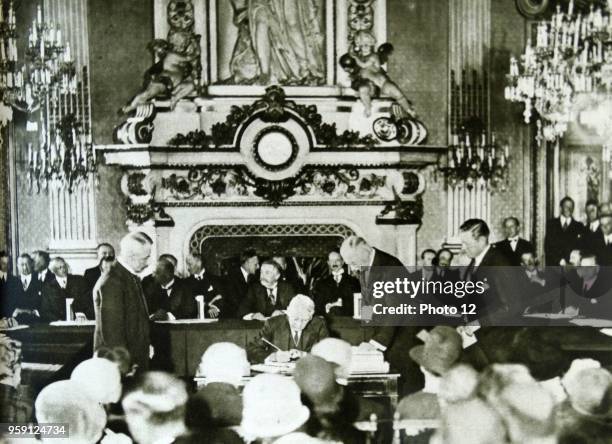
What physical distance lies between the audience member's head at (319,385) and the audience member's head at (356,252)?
2.95 feet

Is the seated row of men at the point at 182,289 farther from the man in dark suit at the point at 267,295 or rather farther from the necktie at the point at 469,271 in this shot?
the necktie at the point at 469,271

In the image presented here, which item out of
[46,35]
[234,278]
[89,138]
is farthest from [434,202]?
[46,35]

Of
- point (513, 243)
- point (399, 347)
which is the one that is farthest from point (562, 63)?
point (399, 347)

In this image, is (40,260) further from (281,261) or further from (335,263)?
(335,263)

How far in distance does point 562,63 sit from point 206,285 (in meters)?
3.60

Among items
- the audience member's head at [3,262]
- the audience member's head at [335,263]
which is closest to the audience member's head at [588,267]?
the audience member's head at [335,263]

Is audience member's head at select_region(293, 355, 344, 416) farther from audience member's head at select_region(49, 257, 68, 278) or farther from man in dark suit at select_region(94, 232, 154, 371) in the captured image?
audience member's head at select_region(49, 257, 68, 278)

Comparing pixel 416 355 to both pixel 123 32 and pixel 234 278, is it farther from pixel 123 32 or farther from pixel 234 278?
pixel 123 32

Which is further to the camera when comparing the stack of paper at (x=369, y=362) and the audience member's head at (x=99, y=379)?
the stack of paper at (x=369, y=362)

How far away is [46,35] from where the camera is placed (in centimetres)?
792

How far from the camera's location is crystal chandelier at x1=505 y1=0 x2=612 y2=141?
8.12 m

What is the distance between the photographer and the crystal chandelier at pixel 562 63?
320 inches

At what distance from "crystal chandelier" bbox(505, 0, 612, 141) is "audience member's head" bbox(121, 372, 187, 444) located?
3.78 metres

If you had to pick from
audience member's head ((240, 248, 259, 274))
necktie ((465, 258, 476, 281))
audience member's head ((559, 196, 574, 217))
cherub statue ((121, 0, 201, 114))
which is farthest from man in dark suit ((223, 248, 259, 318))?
audience member's head ((559, 196, 574, 217))
